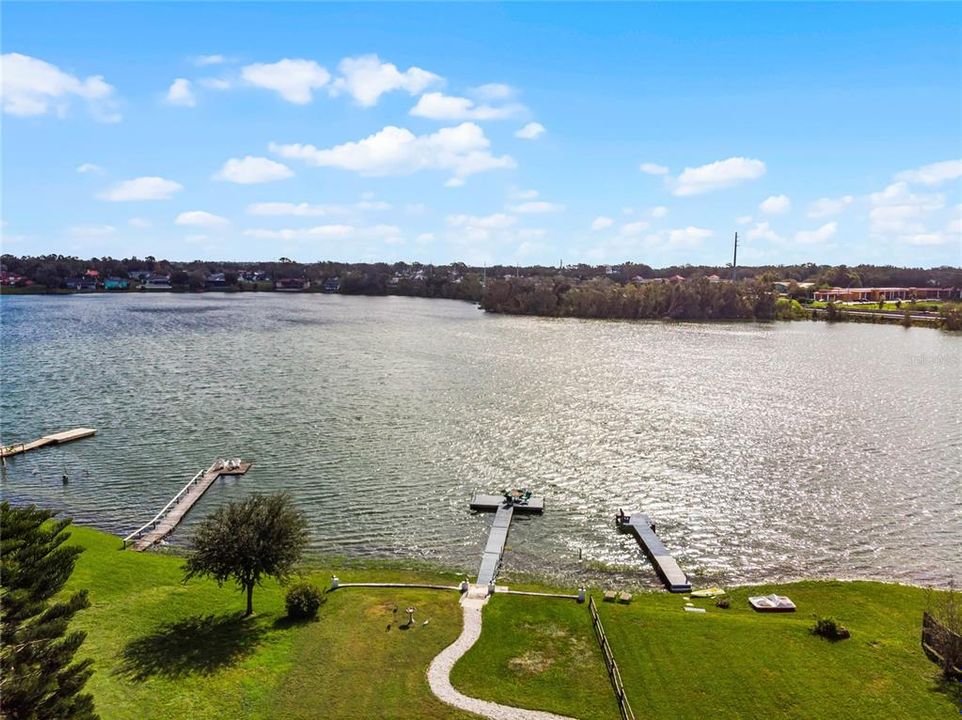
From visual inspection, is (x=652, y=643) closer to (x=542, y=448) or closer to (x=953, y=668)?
(x=953, y=668)

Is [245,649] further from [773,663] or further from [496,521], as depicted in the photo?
[773,663]

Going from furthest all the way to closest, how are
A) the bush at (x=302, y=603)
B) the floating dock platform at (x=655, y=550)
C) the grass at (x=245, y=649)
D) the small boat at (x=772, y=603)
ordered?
the floating dock platform at (x=655, y=550) < the small boat at (x=772, y=603) < the bush at (x=302, y=603) < the grass at (x=245, y=649)

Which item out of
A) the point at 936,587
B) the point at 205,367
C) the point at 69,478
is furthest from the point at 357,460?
the point at 205,367

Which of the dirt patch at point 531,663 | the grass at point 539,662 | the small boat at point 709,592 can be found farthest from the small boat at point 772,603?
the dirt patch at point 531,663

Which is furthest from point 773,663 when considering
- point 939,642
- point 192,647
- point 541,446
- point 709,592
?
point 541,446

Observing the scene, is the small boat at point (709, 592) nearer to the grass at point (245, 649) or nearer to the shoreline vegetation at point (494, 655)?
the shoreline vegetation at point (494, 655)
